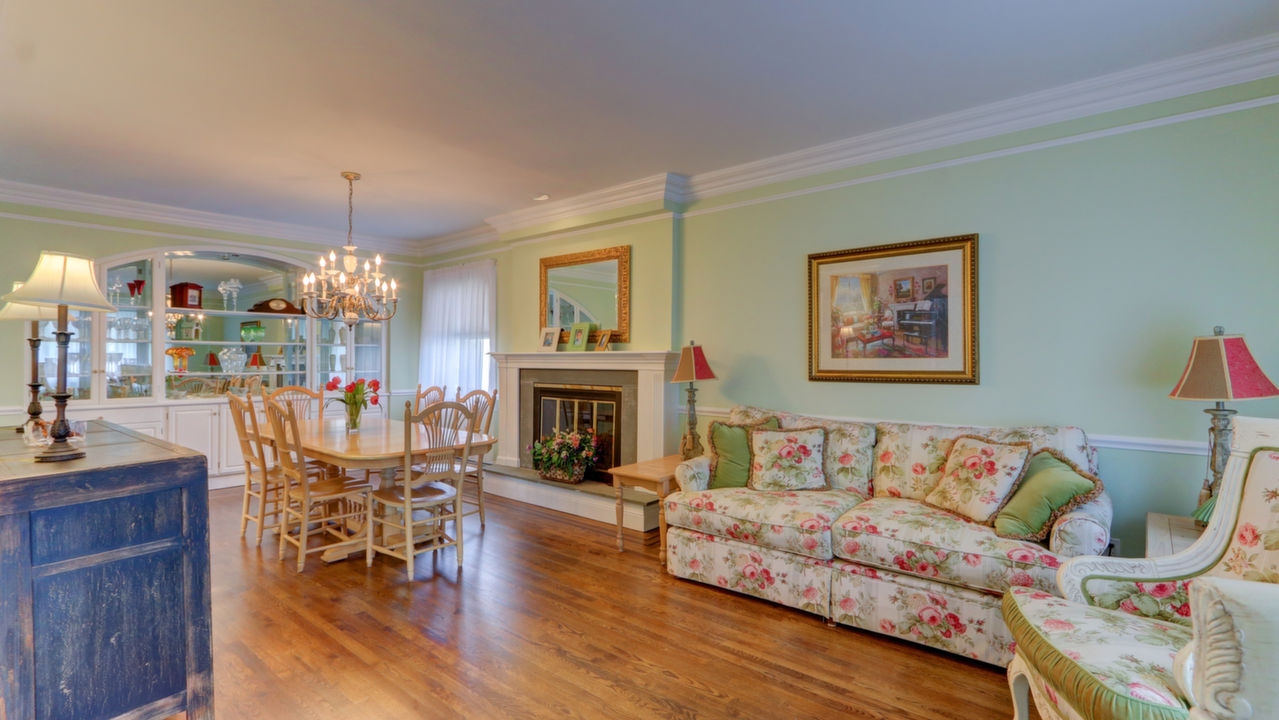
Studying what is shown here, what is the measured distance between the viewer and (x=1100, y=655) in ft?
5.20

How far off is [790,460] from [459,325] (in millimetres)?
4352

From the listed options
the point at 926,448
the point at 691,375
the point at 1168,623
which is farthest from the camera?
the point at 691,375

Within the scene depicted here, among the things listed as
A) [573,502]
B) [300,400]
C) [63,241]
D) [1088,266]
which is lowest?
[573,502]

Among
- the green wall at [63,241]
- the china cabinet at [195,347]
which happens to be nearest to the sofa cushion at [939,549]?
the china cabinet at [195,347]

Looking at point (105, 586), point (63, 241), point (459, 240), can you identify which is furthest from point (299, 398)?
point (105, 586)

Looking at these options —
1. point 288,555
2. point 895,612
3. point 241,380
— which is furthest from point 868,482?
point 241,380

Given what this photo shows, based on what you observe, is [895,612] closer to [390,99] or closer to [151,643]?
[151,643]

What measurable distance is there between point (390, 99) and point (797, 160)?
2.56 meters

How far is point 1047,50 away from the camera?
2.67 metres

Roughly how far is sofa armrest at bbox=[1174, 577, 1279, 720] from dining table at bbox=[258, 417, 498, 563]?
336 cm

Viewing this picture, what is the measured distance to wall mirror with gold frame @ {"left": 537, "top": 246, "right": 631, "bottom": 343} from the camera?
16.3ft

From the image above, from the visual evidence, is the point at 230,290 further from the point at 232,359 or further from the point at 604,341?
the point at 604,341

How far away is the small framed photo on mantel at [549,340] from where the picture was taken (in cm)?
539

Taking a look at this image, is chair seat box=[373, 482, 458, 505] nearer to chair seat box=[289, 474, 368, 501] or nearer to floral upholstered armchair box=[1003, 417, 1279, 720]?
chair seat box=[289, 474, 368, 501]
